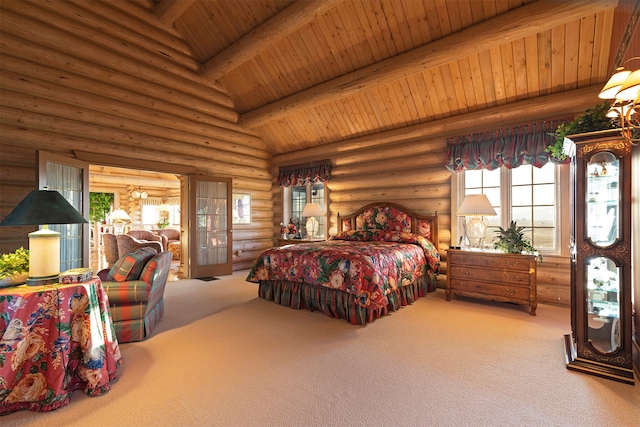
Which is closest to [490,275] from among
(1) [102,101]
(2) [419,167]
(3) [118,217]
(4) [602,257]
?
(4) [602,257]

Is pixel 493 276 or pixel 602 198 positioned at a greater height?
pixel 602 198

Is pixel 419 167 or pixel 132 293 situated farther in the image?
pixel 419 167

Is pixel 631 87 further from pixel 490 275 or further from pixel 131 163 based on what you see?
pixel 131 163

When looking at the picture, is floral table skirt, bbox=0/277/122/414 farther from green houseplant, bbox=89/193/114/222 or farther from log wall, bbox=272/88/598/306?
green houseplant, bbox=89/193/114/222

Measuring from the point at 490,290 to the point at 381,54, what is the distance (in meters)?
3.77

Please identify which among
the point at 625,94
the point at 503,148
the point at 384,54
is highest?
the point at 384,54

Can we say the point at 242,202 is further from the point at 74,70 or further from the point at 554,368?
the point at 554,368

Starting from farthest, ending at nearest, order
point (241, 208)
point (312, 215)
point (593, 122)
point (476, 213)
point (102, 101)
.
A: 1. point (241, 208)
2. point (312, 215)
3. point (102, 101)
4. point (476, 213)
5. point (593, 122)

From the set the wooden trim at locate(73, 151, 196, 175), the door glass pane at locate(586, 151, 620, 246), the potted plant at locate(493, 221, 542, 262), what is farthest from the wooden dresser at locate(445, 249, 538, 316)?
the wooden trim at locate(73, 151, 196, 175)

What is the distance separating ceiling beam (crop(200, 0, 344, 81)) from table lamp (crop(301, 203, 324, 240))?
3058 millimetres

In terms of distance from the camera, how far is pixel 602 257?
241 cm

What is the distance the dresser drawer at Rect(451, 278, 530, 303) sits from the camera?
370cm

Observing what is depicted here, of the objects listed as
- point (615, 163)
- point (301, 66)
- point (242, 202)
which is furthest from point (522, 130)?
point (242, 202)

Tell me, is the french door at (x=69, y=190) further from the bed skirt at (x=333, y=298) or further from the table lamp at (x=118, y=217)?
the table lamp at (x=118, y=217)
